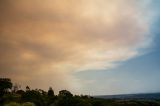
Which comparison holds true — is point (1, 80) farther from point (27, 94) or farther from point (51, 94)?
point (27, 94)

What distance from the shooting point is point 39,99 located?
350 feet

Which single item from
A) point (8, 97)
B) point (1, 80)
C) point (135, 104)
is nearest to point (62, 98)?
point (8, 97)

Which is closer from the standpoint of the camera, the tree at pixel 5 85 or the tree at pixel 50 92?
the tree at pixel 5 85

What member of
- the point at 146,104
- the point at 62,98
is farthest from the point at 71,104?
the point at 146,104

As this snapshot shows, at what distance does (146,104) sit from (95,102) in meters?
55.0

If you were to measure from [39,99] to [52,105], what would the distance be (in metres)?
6.18

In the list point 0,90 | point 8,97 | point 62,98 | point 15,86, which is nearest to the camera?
point 8,97

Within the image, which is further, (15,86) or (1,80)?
(15,86)

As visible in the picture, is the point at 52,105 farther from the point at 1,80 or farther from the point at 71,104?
the point at 1,80

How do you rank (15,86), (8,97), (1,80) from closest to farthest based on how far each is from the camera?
(8,97) → (1,80) → (15,86)

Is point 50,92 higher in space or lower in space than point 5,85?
lower

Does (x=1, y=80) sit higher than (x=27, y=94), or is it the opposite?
(x=1, y=80)

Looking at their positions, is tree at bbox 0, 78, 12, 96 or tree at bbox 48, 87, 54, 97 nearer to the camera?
tree at bbox 0, 78, 12, 96

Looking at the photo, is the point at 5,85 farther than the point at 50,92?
No
